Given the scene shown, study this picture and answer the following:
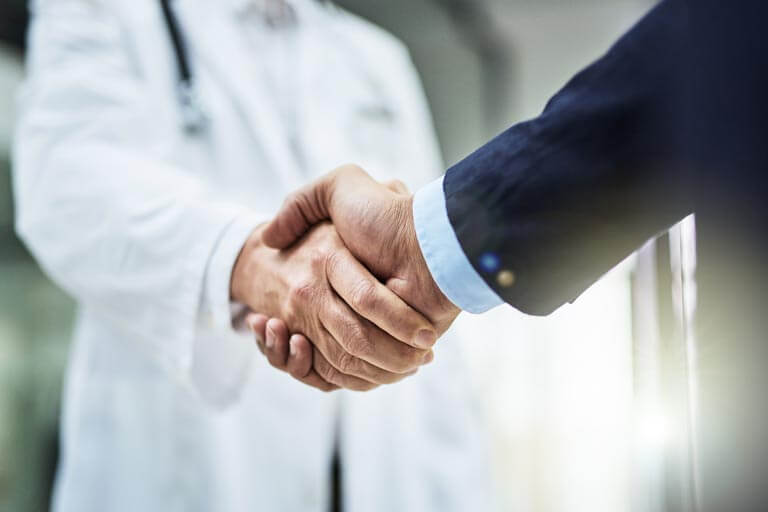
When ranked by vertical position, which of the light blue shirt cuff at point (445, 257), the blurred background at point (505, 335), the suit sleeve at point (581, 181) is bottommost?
the blurred background at point (505, 335)

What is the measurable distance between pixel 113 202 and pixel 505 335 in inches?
55.1

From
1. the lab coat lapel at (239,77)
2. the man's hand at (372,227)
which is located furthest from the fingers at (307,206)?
the lab coat lapel at (239,77)

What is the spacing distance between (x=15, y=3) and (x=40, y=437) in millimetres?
859

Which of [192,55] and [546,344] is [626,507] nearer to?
[546,344]

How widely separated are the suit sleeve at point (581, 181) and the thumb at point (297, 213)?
176 mm

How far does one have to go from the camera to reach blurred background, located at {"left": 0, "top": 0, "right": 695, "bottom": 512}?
4.33 feet

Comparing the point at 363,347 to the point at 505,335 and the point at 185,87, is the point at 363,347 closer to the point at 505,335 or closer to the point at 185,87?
the point at 185,87

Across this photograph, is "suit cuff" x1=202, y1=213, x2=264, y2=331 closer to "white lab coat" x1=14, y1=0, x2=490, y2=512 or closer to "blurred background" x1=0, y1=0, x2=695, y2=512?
"white lab coat" x1=14, y1=0, x2=490, y2=512

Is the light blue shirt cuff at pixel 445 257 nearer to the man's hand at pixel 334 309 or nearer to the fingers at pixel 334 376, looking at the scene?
the man's hand at pixel 334 309

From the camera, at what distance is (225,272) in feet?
2.36

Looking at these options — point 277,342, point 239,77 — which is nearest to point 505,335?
point 239,77

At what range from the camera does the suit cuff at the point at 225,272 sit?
72cm

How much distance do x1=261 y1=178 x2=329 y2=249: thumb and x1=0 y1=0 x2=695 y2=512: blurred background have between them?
456 mm

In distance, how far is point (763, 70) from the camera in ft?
1.00
